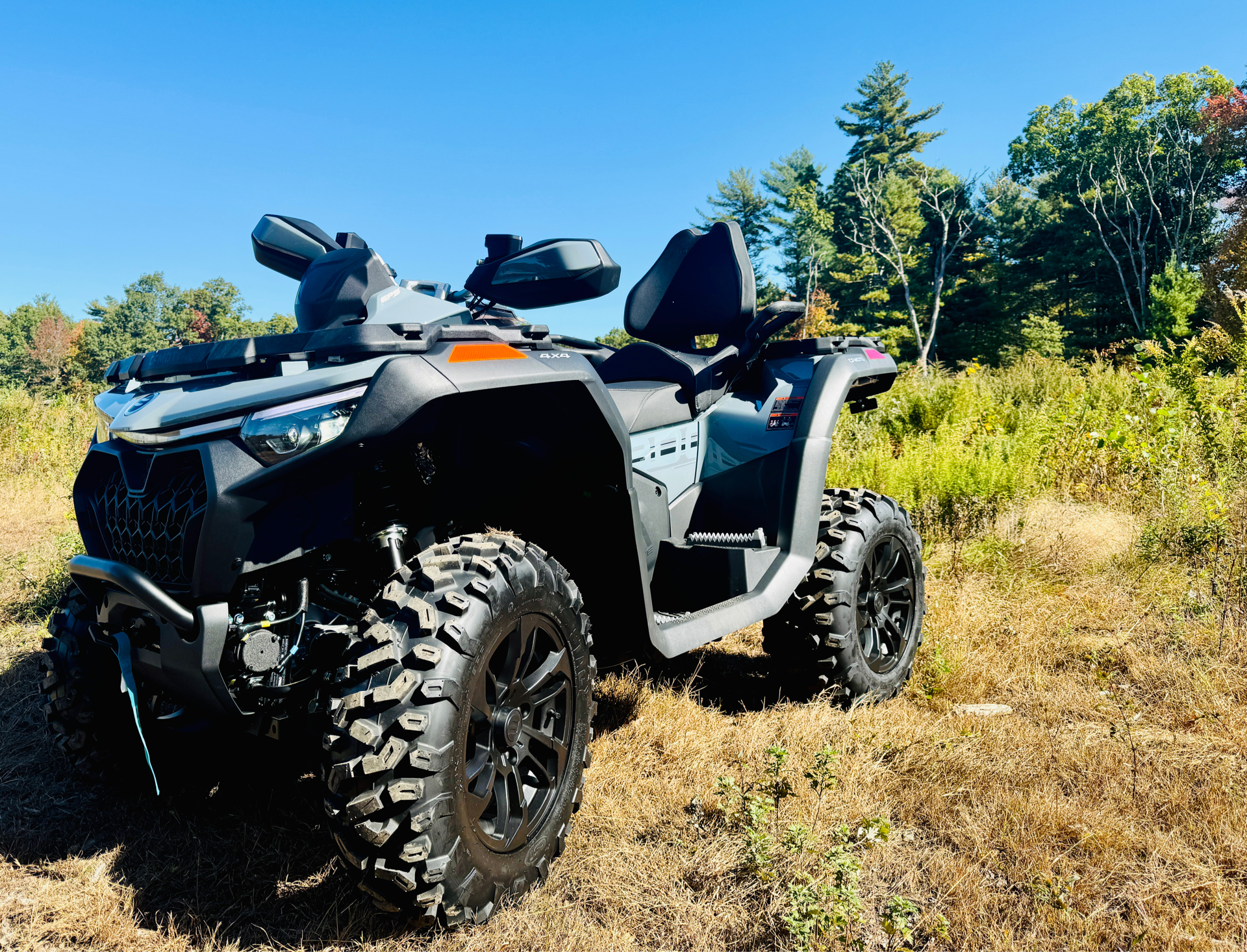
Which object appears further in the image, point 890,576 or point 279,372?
point 890,576

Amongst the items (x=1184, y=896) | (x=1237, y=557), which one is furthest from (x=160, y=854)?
(x=1237, y=557)

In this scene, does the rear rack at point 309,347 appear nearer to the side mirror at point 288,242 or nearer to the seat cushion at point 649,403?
the side mirror at point 288,242

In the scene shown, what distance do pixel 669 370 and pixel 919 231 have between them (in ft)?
132

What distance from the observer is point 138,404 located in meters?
2.00

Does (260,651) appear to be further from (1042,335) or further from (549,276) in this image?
(1042,335)

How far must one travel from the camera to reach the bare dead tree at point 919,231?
125 feet

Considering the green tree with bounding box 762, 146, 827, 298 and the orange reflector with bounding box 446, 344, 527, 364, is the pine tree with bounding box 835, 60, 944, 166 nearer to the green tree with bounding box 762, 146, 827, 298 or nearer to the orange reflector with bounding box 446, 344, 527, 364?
the green tree with bounding box 762, 146, 827, 298

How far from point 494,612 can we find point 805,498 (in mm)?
1646

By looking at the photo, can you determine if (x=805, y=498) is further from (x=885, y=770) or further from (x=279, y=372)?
(x=279, y=372)

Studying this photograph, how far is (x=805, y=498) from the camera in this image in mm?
3174

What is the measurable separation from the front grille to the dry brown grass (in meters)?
0.83

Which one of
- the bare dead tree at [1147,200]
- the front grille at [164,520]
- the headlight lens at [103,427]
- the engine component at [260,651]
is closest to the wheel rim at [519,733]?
the engine component at [260,651]

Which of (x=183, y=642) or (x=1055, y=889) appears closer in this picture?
(x=183, y=642)

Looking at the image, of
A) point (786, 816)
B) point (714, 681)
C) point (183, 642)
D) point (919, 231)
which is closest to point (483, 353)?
point (183, 642)
